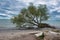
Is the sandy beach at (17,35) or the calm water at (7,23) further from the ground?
the calm water at (7,23)

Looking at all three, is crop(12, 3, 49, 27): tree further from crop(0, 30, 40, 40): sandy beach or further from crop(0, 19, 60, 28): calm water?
crop(0, 30, 40, 40): sandy beach

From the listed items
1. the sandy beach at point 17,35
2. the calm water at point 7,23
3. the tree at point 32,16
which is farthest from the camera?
the tree at point 32,16

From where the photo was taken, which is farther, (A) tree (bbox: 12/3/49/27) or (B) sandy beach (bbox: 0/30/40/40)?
(A) tree (bbox: 12/3/49/27)

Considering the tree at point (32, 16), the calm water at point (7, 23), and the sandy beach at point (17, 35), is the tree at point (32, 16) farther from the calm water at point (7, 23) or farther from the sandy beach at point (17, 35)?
the sandy beach at point (17, 35)

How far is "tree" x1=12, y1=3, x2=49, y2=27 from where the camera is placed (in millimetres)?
4125

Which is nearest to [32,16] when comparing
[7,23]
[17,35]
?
[7,23]

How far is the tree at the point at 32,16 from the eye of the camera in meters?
4.12

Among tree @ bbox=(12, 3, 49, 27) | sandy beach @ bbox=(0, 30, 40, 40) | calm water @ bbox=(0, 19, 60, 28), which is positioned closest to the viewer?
sandy beach @ bbox=(0, 30, 40, 40)

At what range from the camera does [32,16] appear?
4.30 m

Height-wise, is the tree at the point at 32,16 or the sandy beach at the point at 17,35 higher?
the tree at the point at 32,16

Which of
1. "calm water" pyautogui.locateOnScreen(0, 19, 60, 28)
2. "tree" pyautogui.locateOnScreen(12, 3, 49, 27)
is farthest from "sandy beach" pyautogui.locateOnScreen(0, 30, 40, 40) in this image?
"tree" pyautogui.locateOnScreen(12, 3, 49, 27)

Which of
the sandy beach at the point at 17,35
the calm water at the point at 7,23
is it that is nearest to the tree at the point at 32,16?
the calm water at the point at 7,23

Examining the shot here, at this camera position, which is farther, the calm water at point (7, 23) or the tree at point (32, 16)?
the tree at point (32, 16)

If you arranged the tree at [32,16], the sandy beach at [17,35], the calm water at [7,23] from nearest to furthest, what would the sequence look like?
the sandy beach at [17,35]
the calm water at [7,23]
the tree at [32,16]
